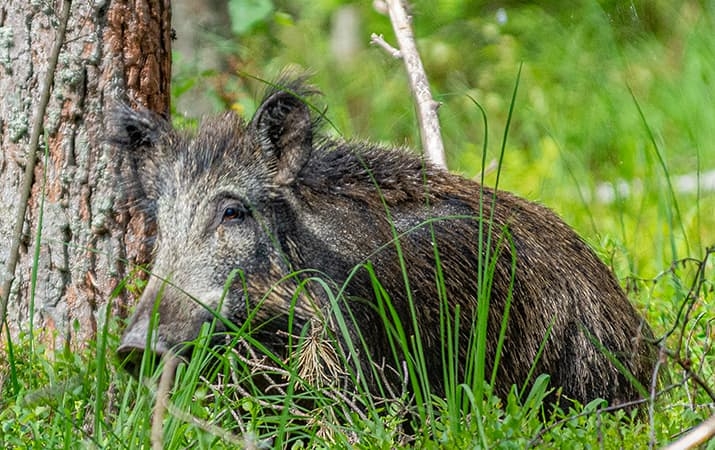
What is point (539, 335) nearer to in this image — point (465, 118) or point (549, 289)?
point (549, 289)

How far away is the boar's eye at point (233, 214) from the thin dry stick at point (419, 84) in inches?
48.9

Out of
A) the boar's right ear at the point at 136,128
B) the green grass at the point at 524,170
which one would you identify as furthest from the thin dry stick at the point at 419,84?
the boar's right ear at the point at 136,128

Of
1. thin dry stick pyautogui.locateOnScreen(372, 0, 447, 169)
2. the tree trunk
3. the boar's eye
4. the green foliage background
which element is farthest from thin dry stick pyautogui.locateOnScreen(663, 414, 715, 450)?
the green foliage background

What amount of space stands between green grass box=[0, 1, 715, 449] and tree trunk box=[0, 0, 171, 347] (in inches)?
6.9

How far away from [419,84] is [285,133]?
106 centimetres

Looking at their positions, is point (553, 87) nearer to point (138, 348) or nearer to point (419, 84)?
point (419, 84)

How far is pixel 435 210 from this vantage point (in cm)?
408

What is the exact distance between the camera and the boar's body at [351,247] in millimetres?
3758

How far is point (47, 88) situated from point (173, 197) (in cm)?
81

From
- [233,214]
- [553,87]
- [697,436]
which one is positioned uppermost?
[553,87]

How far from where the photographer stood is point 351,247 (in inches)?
152

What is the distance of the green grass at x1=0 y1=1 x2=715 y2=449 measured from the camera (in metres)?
3.02

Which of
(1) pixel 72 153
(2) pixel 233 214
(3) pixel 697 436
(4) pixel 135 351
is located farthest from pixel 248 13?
(3) pixel 697 436

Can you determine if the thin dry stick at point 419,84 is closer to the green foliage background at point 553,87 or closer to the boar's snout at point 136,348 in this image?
the green foliage background at point 553,87
